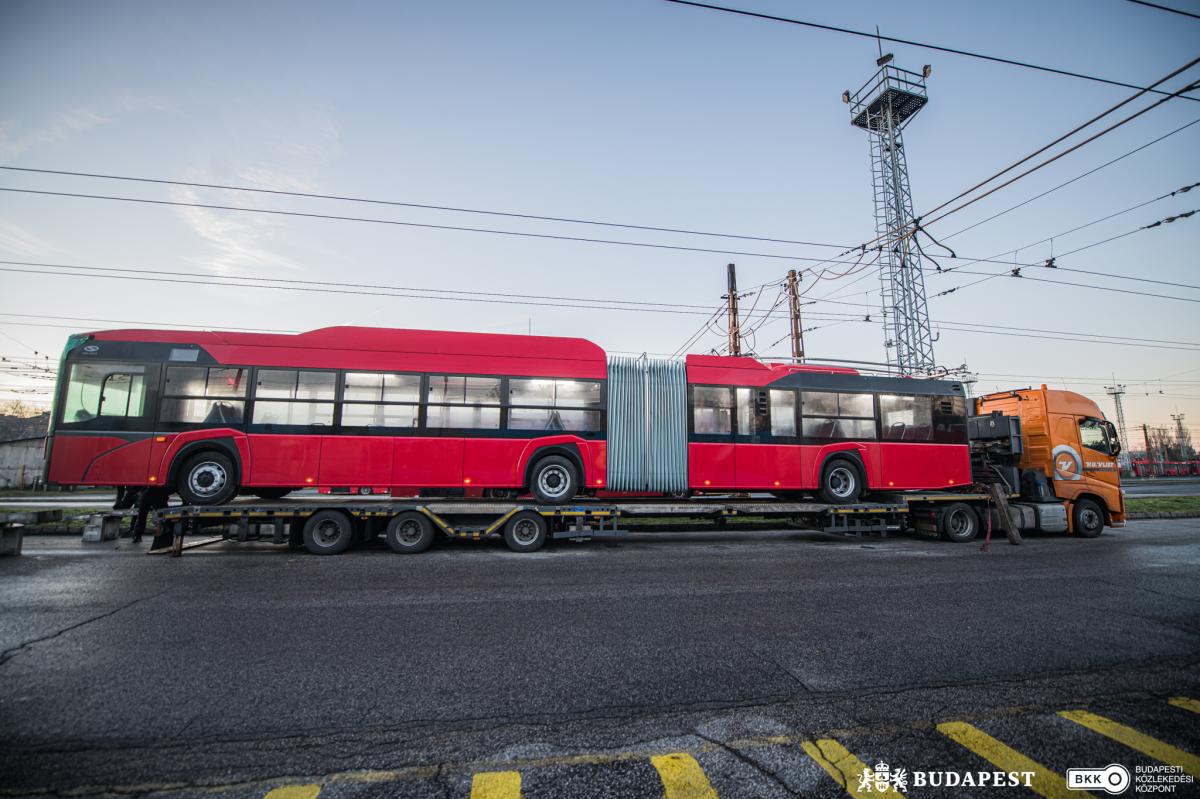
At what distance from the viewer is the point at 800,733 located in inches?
109

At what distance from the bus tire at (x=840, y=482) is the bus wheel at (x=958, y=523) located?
6.03 feet

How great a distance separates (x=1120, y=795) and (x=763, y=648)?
2100 millimetres

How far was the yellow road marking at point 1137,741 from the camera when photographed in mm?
2562

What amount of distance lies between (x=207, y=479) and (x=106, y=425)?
1797 millimetres

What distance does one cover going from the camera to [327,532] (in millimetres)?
8594

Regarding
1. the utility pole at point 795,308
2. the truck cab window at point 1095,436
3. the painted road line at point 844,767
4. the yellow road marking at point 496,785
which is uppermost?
the utility pole at point 795,308

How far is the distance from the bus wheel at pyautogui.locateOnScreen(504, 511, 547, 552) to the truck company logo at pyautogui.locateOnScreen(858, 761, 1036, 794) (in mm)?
7006

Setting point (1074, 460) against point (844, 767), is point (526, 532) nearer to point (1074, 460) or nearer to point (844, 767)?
point (844, 767)

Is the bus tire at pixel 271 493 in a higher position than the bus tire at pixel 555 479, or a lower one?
lower

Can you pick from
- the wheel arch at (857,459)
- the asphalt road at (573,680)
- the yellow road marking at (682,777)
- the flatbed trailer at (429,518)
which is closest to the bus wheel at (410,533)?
the flatbed trailer at (429,518)

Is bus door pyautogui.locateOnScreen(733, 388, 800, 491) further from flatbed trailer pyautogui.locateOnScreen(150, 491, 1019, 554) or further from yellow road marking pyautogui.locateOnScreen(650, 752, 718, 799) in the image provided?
yellow road marking pyautogui.locateOnScreen(650, 752, 718, 799)

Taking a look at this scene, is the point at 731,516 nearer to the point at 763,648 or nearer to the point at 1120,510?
the point at 763,648

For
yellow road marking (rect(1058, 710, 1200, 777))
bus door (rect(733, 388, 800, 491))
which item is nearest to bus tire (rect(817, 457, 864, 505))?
bus door (rect(733, 388, 800, 491))

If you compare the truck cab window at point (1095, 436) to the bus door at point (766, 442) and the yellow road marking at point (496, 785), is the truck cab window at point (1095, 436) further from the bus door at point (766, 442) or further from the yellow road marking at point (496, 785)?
the yellow road marking at point (496, 785)
